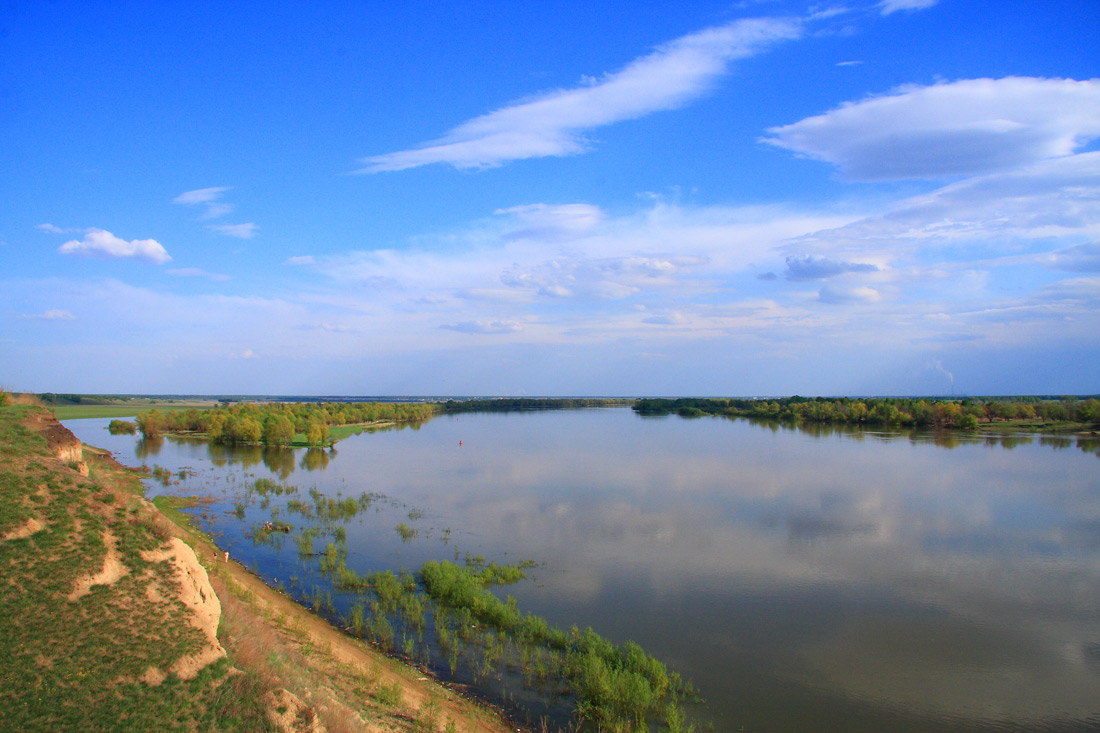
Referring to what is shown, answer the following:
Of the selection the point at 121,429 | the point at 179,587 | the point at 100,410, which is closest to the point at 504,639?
the point at 179,587

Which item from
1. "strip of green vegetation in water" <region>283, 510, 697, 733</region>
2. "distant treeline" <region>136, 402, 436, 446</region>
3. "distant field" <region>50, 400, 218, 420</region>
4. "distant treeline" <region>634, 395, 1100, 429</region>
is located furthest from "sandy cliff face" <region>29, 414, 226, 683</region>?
"distant treeline" <region>634, 395, 1100, 429</region>

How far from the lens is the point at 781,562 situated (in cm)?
1545

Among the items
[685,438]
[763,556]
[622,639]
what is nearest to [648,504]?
[763,556]

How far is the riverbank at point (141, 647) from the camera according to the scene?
5785 millimetres

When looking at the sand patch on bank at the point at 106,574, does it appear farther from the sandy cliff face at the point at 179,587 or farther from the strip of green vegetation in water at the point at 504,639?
→ the strip of green vegetation in water at the point at 504,639

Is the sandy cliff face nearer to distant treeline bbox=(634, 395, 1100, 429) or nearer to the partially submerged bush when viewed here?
the partially submerged bush

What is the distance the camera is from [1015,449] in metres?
40.6

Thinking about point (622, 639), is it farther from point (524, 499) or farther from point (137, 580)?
point (524, 499)

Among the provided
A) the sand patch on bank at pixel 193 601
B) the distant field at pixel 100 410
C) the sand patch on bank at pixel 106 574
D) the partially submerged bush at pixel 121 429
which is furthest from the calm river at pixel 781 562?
the distant field at pixel 100 410

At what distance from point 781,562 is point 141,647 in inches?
555

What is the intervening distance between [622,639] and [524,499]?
13.1m

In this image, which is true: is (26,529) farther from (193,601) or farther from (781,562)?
(781,562)

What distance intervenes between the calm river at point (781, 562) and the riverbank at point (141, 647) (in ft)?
5.67

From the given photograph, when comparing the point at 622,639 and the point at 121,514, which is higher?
the point at 121,514
